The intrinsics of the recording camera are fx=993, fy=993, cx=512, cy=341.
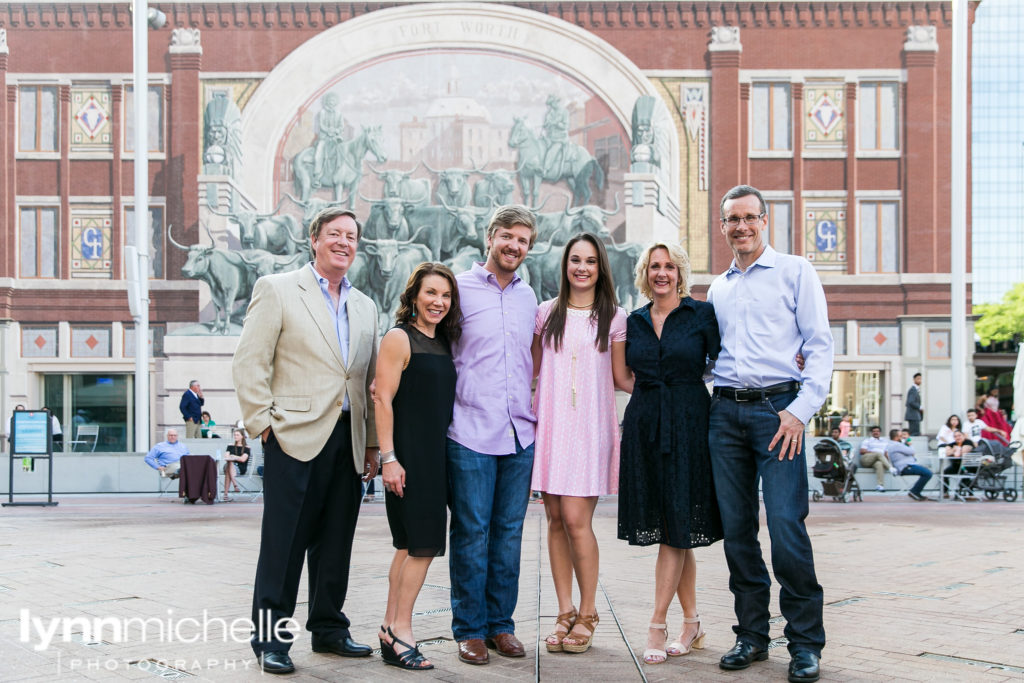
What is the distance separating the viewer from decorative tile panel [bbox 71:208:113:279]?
2438 cm

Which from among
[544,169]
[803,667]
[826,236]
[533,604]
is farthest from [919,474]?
[544,169]

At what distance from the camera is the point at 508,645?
4.38 meters

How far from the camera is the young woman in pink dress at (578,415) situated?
14.9ft

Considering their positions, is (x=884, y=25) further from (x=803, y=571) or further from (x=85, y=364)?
(x=803, y=571)

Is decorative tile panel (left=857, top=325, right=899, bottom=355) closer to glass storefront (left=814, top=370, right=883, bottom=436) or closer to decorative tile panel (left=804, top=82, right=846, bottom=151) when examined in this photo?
glass storefront (left=814, top=370, right=883, bottom=436)

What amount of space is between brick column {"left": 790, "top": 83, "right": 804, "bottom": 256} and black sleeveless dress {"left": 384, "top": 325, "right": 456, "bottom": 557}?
2148cm

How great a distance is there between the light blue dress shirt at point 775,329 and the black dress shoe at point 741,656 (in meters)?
1.01

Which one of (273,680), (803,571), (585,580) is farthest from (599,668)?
(273,680)

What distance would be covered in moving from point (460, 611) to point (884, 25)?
2410cm

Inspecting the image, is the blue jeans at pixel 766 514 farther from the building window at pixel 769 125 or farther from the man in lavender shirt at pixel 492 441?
the building window at pixel 769 125

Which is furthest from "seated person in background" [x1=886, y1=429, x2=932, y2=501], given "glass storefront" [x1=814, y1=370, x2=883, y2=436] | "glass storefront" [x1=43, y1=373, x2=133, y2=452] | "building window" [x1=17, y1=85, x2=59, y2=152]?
"building window" [x1=17, y1=85, x2=59, y2=152]

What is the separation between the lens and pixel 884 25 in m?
24.6

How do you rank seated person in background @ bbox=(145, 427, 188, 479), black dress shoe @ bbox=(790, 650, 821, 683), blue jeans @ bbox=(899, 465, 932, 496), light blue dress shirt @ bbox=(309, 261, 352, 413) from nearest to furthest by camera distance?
black dress shoe @ bbox=(790, 650, 821, 683), light blue dress shirt @ bbox=(309, 261, 352, 413), blue jeans @ bbox=(899, 465, 932, 496), seated person in background @ bbox=(145, 427, 188, 479)

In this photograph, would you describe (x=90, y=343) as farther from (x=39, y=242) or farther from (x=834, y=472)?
(x=834, y=472)
